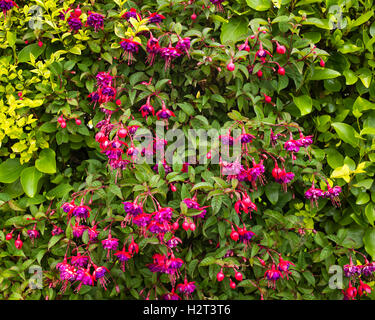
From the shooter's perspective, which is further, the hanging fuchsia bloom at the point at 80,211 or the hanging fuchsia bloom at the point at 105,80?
the hanging fuchsia bloom at the point at 105,80

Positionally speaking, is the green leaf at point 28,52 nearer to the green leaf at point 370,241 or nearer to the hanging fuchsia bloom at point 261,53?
the hanging fuchsia bloom at point 261,53

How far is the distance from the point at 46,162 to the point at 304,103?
141 cm

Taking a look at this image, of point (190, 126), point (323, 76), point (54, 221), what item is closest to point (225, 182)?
point (190, 126)

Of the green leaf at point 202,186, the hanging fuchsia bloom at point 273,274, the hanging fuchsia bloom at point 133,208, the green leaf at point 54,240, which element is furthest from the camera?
the green leaf at point 54,240

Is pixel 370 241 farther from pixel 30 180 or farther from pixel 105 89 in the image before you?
pixel 30 180

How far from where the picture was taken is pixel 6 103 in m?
2.03

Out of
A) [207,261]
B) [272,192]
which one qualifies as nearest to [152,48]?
[272,192]

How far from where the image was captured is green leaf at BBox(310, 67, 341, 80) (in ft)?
6.23

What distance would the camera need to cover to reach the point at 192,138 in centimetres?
177

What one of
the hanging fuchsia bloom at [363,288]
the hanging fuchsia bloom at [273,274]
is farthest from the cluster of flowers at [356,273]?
the hanging fuchsia bloom at [273,274]

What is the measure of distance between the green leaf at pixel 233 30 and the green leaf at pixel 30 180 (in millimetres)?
1220

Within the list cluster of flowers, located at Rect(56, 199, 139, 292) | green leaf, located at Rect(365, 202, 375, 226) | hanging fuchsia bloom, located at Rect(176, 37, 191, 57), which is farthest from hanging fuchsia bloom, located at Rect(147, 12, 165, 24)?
green leaf, located at Rect(365, 202, 375, 226)

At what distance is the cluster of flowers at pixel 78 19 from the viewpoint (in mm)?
1745

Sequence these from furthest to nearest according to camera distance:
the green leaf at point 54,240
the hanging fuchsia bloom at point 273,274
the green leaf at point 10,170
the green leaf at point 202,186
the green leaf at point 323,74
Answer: the green leaf at point 10,170, the green leaf at point 323,74, the green leaf at point 54,240, the hanging fuchsia bloom at point 273,274, the green leaf at point 202,186
